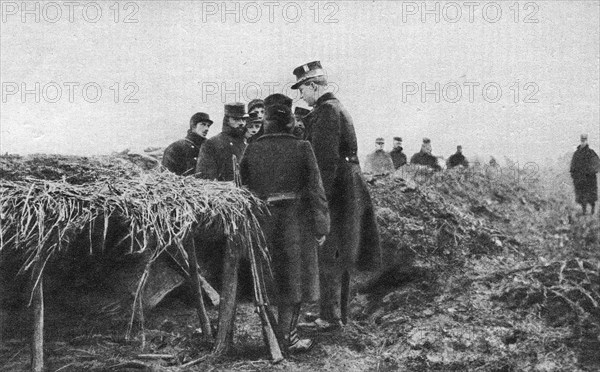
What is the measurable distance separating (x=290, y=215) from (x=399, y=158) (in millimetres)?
7187

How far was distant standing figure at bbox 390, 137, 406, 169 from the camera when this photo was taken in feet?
37.5

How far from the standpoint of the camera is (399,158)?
37.7ft

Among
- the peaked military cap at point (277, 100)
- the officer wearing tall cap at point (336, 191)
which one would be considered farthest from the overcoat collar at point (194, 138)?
the peaked military cap at point (277, 100)

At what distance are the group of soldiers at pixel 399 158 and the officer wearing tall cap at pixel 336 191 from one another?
5.50 meters

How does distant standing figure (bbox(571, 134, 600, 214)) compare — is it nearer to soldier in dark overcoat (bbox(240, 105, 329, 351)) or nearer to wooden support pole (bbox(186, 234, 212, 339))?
soldier in dark overcoat (bbox(240, 105, 329, 351))

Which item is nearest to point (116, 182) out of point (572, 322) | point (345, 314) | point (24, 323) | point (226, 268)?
point (226, 268)

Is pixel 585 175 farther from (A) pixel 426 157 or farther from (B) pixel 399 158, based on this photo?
(B) pixel 399 158

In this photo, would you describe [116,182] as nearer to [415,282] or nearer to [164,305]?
[164,305]

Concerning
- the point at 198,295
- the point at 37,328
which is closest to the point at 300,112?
the point at 198,295

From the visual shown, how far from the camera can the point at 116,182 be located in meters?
4.02

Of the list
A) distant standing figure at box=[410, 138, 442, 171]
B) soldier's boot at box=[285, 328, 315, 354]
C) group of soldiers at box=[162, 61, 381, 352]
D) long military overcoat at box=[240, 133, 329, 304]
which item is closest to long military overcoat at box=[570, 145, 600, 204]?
distant standing figure at box=[410, 138, 442, 171]

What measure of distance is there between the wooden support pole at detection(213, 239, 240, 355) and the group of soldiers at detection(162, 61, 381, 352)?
308mm

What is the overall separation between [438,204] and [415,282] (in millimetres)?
1377

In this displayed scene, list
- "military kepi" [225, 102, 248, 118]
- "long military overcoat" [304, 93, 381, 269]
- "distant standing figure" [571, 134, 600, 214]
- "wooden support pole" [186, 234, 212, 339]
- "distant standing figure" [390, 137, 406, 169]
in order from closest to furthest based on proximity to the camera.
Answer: "wooden support pole" [186, 234, 212, 339] → "long military overcoat" [304, 93, 381, 269] → "military kepi" [225, 102, 248, 118] → "distant standing figure" [571, 134, 600, 214] → "distant standing figure" [390, 137, 406, 169]
